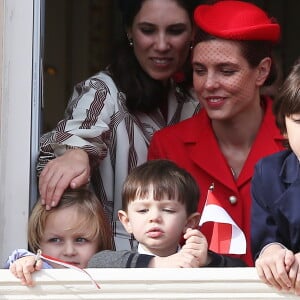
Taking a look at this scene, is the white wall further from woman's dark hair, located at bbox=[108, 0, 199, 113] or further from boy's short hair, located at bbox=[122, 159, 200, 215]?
woman's dark hair, located at bbox=[108, 0, 199, 113]

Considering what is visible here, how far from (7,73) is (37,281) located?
2.31 feet

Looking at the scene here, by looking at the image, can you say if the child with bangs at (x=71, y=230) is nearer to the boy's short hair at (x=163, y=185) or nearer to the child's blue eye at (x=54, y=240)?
the child's blue eye at (x=54, y=240)

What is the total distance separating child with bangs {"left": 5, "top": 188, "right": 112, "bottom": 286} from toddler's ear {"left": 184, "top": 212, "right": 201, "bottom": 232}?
311 mm

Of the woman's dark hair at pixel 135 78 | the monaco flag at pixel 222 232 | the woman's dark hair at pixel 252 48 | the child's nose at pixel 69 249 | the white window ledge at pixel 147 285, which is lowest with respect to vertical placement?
the child's nose at pixel 69 249

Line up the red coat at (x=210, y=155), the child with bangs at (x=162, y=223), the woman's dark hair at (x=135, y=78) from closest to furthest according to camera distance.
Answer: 1. the child with bangs at (x=162, y=223)
2. the red coat at (x=210, y=155)
3. the woman's dark hair at (x=135, y=78)

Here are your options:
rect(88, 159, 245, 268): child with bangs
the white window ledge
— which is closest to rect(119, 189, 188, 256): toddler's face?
rect(88, 159, 245, 268): child with bangs

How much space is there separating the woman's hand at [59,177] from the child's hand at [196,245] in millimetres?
525

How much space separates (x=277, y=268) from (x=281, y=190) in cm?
37

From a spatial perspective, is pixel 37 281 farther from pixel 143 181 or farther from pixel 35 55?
pixel 35 55

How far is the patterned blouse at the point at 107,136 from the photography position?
12.0ft

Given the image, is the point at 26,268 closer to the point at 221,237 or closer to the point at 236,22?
the point at 221,237

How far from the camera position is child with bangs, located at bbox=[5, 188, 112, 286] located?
135 inches

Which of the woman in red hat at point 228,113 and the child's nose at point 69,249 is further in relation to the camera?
the woman in red hat at point 228,113

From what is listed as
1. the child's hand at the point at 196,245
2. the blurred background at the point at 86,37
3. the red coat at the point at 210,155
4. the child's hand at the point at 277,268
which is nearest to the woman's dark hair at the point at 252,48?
the red coat at the point at 210,155
